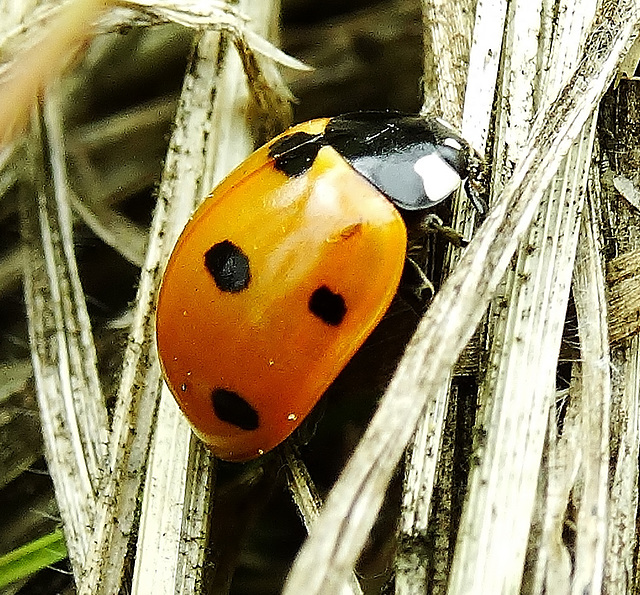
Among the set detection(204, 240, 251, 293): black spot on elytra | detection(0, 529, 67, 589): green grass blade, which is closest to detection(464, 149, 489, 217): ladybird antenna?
detection(204, 240, 251, 293): black spot on elytra

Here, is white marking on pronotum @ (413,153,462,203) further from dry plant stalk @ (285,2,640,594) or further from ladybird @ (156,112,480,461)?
dry plant stalk @ (285,2,640,594)

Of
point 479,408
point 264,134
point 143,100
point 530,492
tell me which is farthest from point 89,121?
point 530,492

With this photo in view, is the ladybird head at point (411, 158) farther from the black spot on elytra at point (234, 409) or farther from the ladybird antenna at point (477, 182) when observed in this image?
the black spot on elytra at point (234, 409)

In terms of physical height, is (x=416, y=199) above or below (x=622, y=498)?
above

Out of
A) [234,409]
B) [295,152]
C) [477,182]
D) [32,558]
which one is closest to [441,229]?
[477,182]

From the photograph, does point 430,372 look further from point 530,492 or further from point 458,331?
point 530,492

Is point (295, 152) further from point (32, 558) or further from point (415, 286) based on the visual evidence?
point (32, 558)

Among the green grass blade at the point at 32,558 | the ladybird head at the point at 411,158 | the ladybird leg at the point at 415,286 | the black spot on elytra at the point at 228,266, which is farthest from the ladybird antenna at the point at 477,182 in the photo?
the green grass blade at the point at 32,558
